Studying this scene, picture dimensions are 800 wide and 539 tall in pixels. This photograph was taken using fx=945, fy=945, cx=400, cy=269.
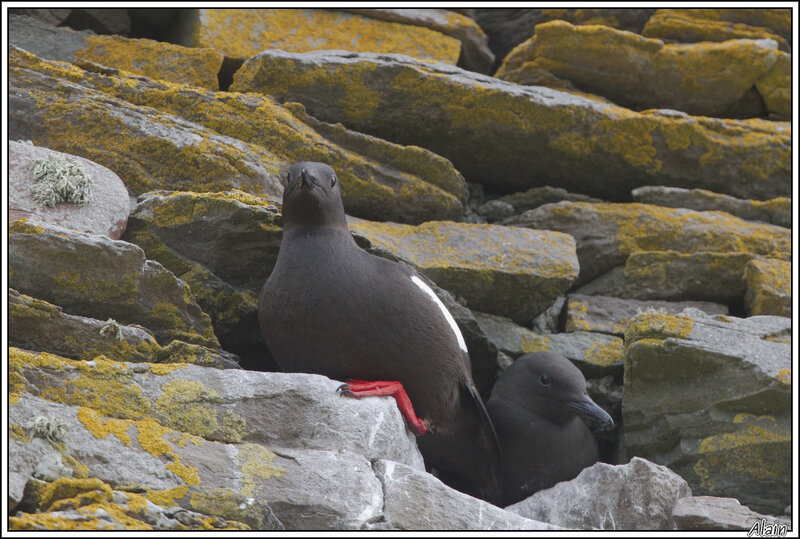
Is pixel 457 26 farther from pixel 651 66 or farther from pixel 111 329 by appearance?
pixel 111 329

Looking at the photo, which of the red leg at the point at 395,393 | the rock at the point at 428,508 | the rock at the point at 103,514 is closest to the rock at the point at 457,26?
the red leg at the point at 395,393

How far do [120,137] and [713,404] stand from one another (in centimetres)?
545

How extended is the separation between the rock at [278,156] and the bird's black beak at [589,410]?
245 centimetres

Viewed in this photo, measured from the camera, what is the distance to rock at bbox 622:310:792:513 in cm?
749

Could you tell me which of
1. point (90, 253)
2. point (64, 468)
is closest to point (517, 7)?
point (90, 253)

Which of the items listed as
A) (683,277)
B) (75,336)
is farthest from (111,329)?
(683,277)

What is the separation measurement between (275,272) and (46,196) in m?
1.79

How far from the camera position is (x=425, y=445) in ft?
25.2

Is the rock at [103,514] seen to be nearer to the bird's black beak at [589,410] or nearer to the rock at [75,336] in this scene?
the rock at [75,336]

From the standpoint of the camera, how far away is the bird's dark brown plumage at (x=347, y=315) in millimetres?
6652

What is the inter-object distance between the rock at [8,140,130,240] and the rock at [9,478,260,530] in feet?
9.03

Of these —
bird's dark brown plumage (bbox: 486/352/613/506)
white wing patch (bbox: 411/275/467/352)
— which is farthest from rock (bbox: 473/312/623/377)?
white wing patch (bbox: 411/275/467/352)

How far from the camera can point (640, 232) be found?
Answer: 964cm

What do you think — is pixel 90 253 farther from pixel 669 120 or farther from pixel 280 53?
pixel 669 120
